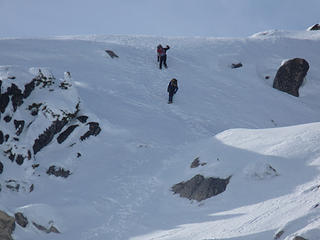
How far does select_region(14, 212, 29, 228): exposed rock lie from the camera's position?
41.7 feet

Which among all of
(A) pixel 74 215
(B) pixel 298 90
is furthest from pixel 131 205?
(B) pixel 298 90

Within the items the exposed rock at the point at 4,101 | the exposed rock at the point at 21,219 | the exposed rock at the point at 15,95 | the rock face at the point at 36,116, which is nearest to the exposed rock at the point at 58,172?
the rock face at the point at 36,116

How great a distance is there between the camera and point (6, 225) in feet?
39.1

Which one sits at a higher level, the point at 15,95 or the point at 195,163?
the point at 15,95

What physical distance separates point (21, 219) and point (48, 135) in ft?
20.9

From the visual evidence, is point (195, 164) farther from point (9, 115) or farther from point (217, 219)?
point (9, 115)

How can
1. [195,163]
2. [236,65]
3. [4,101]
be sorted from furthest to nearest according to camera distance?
[236,65]
[4,101]
[195,163]

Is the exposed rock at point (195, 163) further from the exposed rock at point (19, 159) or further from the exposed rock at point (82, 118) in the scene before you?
the exposed rock at point (19, 159)

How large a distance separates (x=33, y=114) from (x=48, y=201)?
4749 millimetres

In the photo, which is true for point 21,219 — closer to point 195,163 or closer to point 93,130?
point 195,163

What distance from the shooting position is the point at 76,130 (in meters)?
19.7

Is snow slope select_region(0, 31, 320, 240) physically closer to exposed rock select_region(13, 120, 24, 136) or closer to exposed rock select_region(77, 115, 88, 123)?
exposed rock select_region(77, 115, 88, 123)

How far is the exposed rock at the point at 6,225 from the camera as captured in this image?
464 inches

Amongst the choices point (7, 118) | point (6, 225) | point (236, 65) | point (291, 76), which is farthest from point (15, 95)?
point (291, 76)
